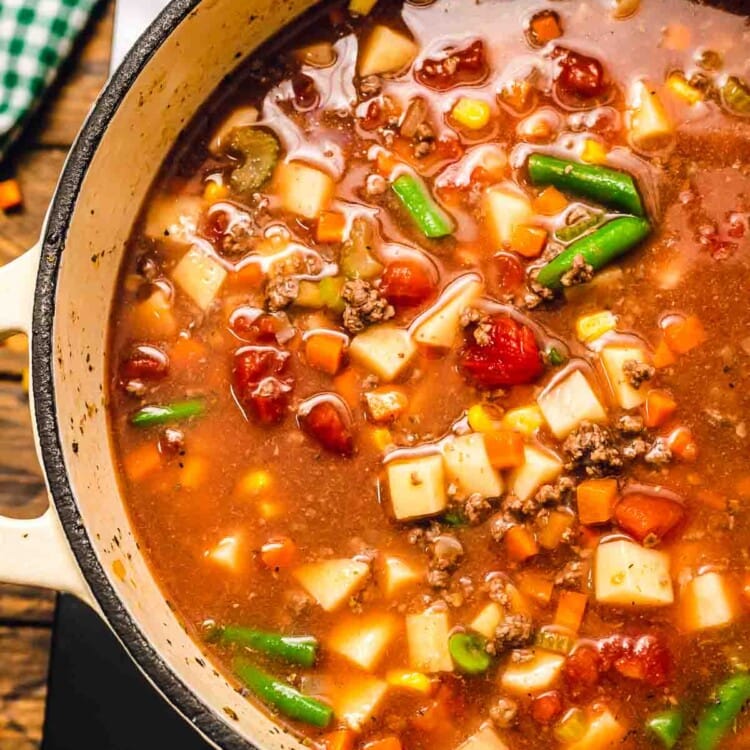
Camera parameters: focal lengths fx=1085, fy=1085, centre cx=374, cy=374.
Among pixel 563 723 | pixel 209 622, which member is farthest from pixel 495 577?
pixel 209 622

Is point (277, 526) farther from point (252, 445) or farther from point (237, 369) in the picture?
point (237, 369)

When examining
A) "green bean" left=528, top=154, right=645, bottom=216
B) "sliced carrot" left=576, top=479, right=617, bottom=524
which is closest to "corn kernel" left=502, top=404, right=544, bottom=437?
"sliced carrot" left=576, top=479, right=617, bottom=524

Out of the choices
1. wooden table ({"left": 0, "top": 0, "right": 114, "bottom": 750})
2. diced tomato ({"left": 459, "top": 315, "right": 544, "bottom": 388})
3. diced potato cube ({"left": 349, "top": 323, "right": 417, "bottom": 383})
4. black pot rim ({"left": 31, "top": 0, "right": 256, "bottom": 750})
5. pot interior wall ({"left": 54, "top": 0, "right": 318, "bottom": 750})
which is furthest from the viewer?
wooden table ({"left": 0, "top": 0, "right": 114, "bottom": 750})

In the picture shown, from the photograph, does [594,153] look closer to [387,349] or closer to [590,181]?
[590,181]

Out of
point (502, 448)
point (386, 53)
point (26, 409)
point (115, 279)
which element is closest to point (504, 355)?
point (502, 448)

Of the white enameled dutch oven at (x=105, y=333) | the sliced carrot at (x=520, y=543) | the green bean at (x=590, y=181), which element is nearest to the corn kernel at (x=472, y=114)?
the green bean at (x=590, y=181)

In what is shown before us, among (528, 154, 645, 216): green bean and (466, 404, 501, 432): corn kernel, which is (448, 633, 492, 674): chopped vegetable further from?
(528, 154, 645, 216): green bean

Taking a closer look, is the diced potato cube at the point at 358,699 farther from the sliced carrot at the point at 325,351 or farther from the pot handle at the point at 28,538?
the sliced carrot at the point at 325,351
